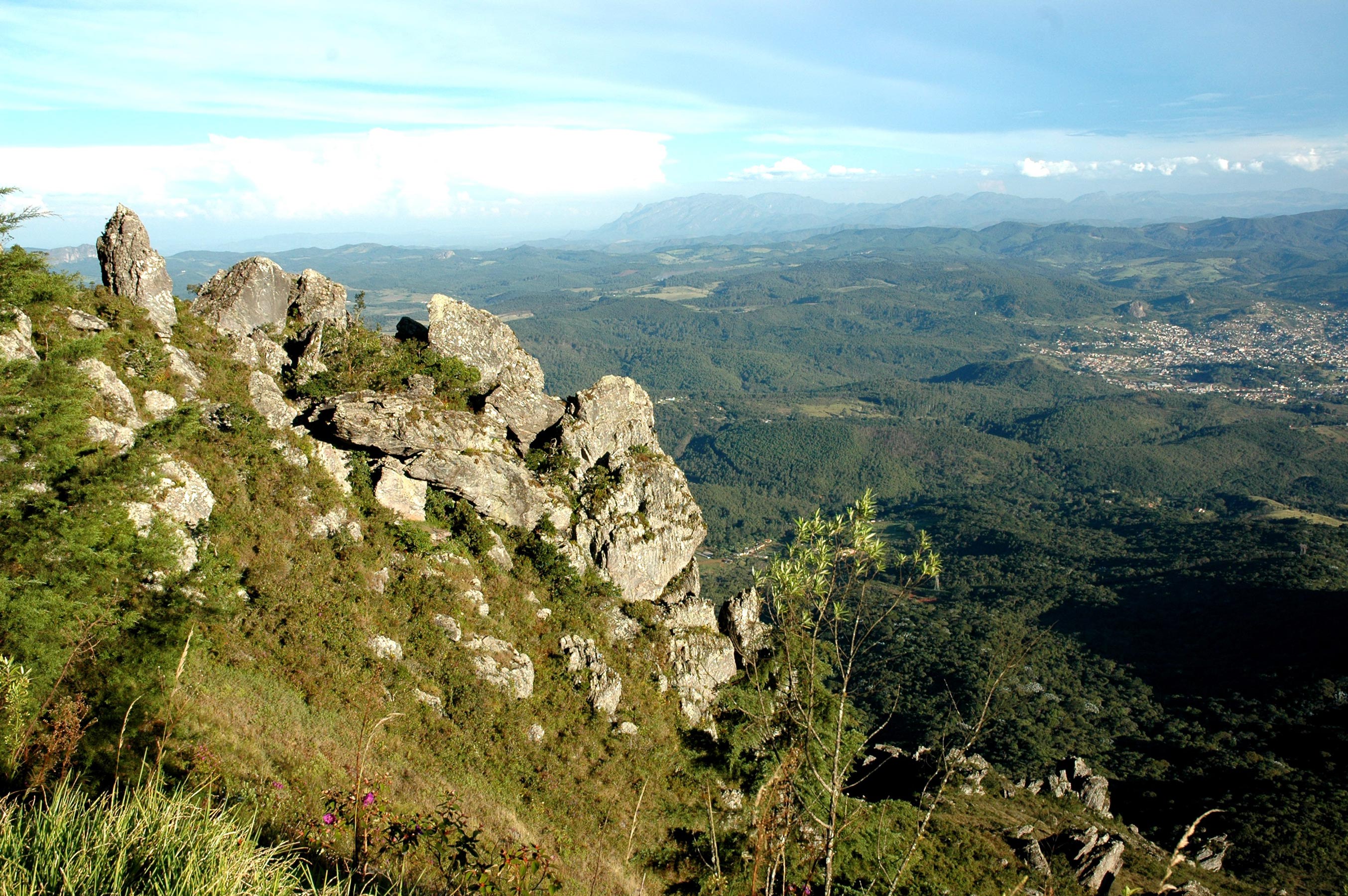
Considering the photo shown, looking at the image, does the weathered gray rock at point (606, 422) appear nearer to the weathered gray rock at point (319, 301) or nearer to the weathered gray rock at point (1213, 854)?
the weathered gray rock at point (319, 301)

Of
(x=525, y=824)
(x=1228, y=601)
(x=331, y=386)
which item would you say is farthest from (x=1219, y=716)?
(x=331, y=386)

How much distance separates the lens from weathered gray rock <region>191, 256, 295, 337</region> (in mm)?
24109

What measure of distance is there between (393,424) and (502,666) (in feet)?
28.6

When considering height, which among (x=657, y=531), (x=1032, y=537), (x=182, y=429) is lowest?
(x=1032, y=537)

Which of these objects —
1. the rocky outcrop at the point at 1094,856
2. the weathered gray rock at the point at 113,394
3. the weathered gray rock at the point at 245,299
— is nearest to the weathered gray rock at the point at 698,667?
the rocky outcrop at the point at 1094,856

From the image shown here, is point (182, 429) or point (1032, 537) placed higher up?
point (182, 429)

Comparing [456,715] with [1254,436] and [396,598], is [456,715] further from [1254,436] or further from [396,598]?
[1254,436]

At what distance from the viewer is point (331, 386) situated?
2372 centimetres

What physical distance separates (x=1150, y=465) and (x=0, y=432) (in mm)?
196400

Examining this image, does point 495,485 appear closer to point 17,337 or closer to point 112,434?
point 112,434

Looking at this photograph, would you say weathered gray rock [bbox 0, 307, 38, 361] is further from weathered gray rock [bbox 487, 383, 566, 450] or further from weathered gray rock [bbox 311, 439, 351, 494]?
weathered gray rock [bbox 487, 383, 566, 450]

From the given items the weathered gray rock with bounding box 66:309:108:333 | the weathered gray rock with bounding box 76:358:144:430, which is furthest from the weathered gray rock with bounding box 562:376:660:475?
the weathered gray rock with bounding box 66:309:108:333

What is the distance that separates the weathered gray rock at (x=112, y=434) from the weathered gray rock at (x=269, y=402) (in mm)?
4472

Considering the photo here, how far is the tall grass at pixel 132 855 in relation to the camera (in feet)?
15.1
